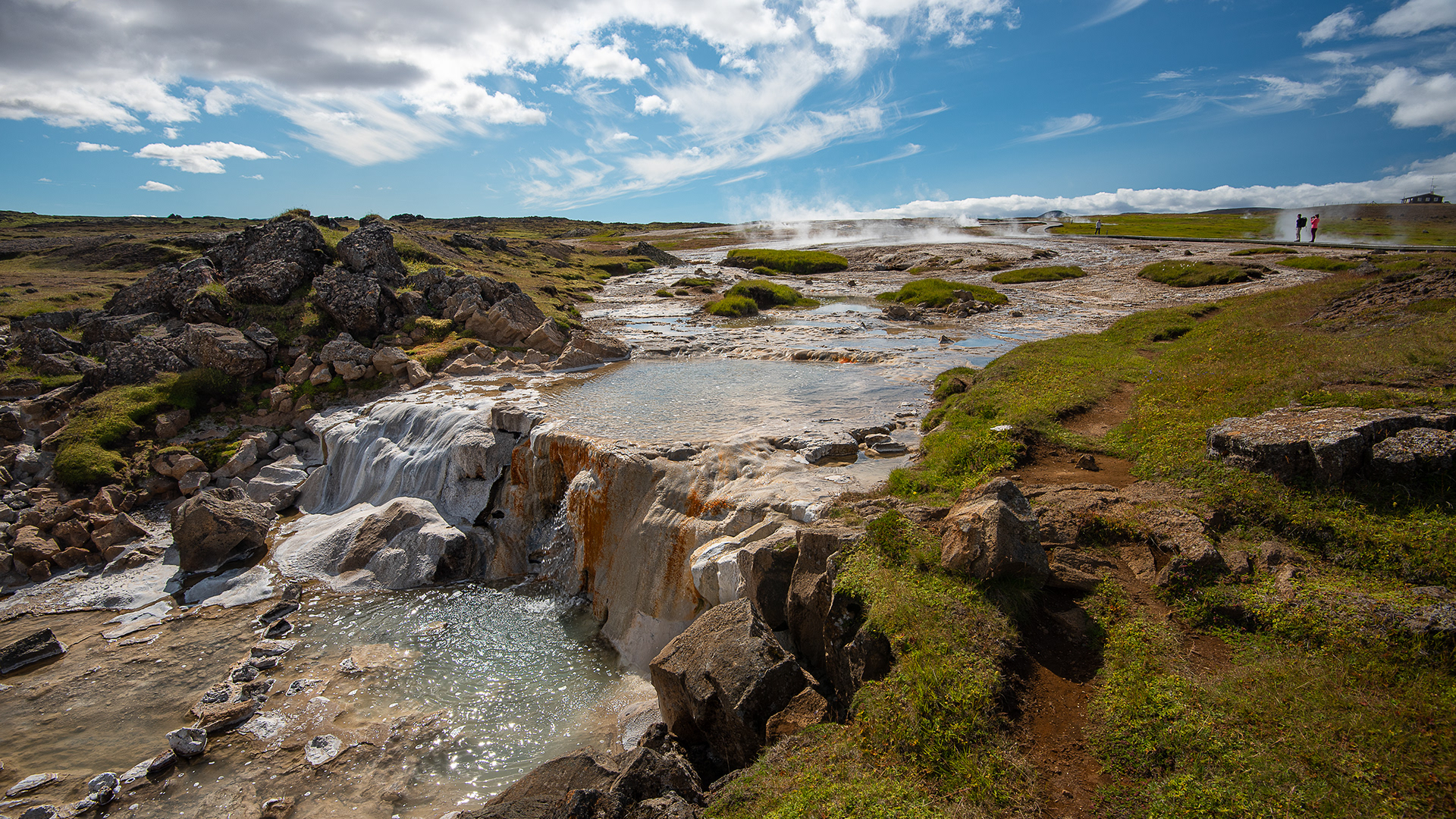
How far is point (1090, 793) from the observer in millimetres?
4801

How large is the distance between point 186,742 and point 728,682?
8349mm

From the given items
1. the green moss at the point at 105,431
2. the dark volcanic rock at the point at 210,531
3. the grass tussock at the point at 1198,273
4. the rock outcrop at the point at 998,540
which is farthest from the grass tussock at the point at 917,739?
the grass tussock at the point at 1198,273

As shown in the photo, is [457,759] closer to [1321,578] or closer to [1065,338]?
[1321,578]

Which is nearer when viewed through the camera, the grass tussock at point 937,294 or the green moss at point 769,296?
the grass tussock at point 937,294

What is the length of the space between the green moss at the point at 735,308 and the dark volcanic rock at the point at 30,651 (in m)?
27.5

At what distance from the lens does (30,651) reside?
1098 cm

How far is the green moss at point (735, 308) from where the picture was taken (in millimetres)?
33969

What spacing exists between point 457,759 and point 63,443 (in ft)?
56.9

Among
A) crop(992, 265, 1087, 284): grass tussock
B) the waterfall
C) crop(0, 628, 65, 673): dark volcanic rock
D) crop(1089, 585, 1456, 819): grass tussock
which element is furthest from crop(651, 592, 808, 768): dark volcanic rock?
crop(992, 265, 1087, 284): grass tussock

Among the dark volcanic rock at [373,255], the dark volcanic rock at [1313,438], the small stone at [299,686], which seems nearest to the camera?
the dark volcanic rock at [1313,438]

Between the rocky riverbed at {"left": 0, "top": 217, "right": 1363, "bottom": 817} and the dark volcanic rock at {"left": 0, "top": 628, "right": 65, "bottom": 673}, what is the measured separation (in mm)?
160

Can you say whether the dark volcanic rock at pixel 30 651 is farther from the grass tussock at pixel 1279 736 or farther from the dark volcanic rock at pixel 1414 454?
the dark volcanic rock at pixel 1414 454

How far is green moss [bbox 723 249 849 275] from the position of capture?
189 feet

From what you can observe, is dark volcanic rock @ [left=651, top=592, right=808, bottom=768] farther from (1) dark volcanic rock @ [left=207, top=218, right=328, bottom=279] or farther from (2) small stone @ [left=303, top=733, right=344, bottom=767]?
(1) dark volcanic rock @ [left=207, top=218, right=328, bottom=279]
